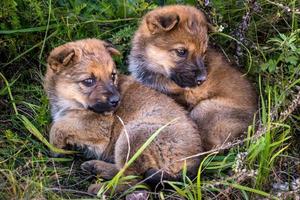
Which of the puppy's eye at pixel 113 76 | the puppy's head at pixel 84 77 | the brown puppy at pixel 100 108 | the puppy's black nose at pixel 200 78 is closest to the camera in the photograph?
the brown puppy at pixel 100 108

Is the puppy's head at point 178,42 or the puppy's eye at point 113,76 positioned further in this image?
the puppy's head at point 178,42

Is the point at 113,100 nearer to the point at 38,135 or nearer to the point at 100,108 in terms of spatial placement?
the point at 100,108

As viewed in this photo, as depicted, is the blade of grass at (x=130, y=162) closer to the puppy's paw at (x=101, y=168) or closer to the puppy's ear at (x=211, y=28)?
the puppy's paw at (x=101, y=168)

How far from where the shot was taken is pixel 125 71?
632 cm

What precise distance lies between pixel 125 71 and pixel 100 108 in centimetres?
113

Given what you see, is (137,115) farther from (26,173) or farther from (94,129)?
(26,173)

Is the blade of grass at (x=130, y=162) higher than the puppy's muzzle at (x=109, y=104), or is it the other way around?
the puppy's muzzle at (x=109, y=104)

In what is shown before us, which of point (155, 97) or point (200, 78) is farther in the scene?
point (200, 78)

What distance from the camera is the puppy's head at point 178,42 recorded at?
559cm

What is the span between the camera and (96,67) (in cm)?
534

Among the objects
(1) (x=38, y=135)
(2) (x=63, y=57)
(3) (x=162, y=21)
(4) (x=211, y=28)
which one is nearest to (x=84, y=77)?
(2) (x=63, y=57)

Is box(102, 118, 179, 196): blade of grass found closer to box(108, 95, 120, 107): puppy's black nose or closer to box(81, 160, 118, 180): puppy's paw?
box(81, 160, 118, 180): puppy's paw

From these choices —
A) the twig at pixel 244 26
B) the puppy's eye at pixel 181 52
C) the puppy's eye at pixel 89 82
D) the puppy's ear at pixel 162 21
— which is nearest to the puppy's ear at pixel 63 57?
the puppy's eye at pixel 89 82

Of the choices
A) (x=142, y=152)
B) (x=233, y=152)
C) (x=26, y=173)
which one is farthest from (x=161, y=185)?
(x=26, y=173)
